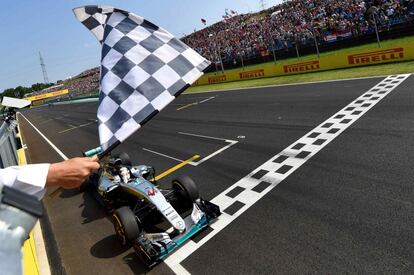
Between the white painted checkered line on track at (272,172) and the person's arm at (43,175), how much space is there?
135 inches

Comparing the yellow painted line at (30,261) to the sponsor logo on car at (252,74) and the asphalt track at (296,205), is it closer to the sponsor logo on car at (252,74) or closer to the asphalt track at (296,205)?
the asphalt track at (296,205)

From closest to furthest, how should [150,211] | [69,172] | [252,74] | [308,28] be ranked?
[69,172] → [150,211] → [252,74] → [308,28]

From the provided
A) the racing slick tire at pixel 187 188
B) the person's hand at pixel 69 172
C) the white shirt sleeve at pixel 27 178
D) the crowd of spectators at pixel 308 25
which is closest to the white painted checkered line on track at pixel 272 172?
the racing slick tire at pixel 187 188

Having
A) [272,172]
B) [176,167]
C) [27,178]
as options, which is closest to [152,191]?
[272,172]

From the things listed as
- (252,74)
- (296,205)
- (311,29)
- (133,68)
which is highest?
(311,29)

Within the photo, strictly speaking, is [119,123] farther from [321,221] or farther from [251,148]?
[251,148]

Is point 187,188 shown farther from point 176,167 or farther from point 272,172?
point 176,167

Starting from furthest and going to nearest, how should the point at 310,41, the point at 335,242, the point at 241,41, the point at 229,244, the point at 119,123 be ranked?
the point at 241,41 → the point at 310,41 → the point at 229,244 → the point at 335,242 → the point at 119,123

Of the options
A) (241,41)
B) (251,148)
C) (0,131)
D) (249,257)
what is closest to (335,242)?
(249,257)

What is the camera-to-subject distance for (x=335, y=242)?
5.03 m

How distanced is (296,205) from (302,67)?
18472 millimetres

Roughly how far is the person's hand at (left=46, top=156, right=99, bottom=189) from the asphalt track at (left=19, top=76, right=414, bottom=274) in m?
1.81

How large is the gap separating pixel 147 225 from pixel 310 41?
2393 cm

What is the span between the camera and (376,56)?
18953 mm
